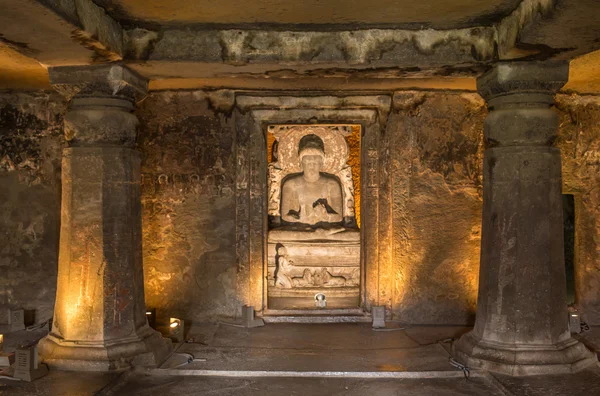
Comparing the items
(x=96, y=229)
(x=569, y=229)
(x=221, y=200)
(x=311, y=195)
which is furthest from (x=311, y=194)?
(x=569, y=229)

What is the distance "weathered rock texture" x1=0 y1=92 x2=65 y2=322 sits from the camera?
19.8 ft

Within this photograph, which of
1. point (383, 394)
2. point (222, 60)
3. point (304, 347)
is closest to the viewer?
point (383, 394)

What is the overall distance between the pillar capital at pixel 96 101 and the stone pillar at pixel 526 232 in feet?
9.29

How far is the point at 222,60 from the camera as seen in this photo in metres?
4.28

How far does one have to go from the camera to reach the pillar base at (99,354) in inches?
171

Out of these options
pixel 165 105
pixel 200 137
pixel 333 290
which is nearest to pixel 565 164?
pixel 333 290

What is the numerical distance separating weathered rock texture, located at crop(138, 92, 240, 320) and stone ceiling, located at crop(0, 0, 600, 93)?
1265 mm

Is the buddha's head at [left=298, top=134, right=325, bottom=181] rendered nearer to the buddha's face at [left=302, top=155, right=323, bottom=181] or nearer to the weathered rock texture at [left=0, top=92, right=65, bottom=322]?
the buddha's face at [left=302, top=155, right=323, bottom=181]

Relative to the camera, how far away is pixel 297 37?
428 centimetres

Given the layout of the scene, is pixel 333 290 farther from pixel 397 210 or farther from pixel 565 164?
pixel 565 164

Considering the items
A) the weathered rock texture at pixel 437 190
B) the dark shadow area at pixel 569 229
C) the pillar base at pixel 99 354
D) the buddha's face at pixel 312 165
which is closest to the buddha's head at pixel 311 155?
the buddha's face at pixel 312 165

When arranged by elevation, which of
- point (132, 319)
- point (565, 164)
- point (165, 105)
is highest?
point (165, 105)

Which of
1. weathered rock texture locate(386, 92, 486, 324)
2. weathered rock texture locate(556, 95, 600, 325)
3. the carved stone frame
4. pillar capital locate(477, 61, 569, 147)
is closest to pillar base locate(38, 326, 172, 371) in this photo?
the carved stone frame

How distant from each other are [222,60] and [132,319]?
215 cm
